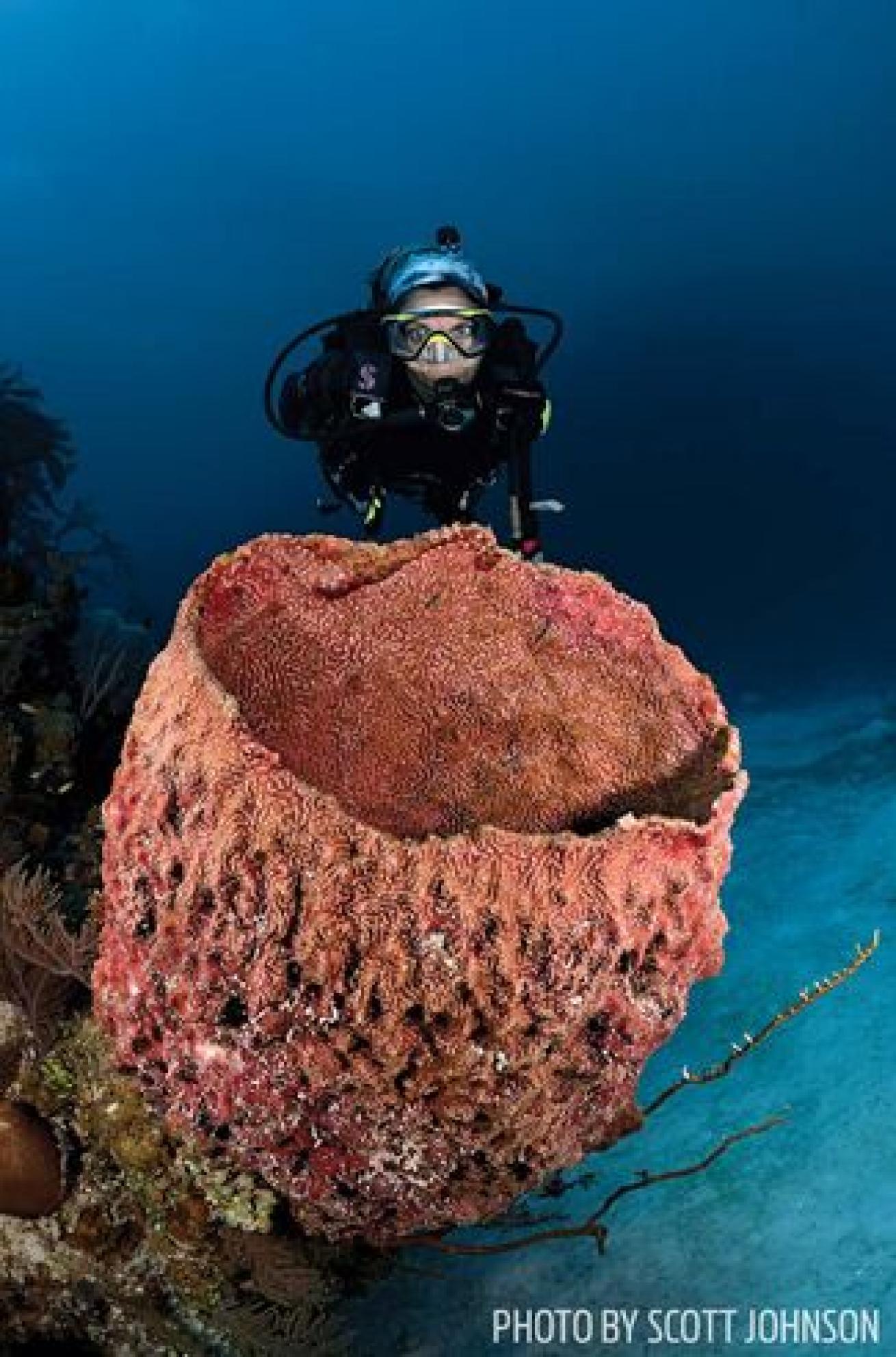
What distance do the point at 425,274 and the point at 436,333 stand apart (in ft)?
1.55

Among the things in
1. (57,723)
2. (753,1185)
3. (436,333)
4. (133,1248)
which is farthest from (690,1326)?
(436,333)

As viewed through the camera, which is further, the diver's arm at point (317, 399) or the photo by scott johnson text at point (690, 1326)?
the diver's arm at point (317, 399)

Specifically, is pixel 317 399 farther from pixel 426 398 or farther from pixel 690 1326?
pixel 690 1326

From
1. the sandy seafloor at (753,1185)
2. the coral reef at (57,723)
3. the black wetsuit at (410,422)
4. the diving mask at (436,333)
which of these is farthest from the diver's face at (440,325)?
the sandy seafloor at (753,1185)

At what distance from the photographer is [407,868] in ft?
6.13

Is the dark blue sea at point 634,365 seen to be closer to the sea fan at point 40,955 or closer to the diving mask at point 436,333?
the sea fan at point 40,955

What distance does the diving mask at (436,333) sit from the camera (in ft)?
20.7

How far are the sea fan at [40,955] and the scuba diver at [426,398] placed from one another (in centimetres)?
377

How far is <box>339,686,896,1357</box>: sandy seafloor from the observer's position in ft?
15.2

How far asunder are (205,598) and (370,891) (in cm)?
87

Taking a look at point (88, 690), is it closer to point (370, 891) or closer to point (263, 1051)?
point (263, 1051)

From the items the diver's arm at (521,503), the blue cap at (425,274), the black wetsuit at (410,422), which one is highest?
the blue cap at (425,274)

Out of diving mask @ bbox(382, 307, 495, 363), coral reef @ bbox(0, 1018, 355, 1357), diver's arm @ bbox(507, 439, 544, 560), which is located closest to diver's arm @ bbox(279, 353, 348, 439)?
diving mask @ bbox(382, 307, 495, 363)

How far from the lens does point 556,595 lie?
2.72 metres
